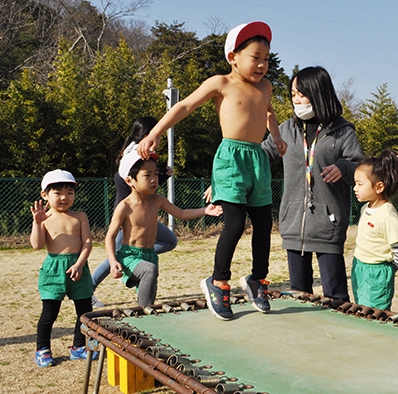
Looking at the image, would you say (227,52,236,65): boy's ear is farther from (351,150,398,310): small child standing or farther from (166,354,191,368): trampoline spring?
(166,354,191,368): trampoline spring

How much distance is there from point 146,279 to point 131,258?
0.73 ft

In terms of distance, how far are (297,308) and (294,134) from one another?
3.54 feet

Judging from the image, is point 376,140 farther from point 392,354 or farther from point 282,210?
point 392,354

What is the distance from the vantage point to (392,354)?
7.98 ft

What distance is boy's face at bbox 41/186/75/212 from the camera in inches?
155

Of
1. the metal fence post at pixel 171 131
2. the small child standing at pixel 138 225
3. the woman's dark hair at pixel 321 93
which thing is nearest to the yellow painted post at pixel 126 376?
the small child standing at pixel 138 225

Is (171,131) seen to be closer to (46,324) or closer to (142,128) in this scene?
(142,128)

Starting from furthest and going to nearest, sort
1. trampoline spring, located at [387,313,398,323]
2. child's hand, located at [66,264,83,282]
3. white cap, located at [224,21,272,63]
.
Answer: child's hand, located at [66,264,83,282], trampoline spring, located at [387,313,398,323], white cap, located at [224,21,272,63]

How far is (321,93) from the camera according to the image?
3344 mm

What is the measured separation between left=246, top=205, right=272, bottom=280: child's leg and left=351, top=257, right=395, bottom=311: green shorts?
0.83 meters

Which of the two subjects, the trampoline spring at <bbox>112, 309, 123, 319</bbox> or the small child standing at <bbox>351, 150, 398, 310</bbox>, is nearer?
the trampoline spring at <bbox>112, 309, 123, 319</bbox>

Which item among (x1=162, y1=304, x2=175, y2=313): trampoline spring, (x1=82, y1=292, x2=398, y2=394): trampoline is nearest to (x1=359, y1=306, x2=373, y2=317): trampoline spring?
(x1=82, y1=292, x2=398, y2=394): trampoline

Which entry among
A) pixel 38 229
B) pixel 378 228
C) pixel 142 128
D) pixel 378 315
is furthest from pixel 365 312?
pixel 142 128

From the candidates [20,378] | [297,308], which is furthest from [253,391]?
[20,378]
